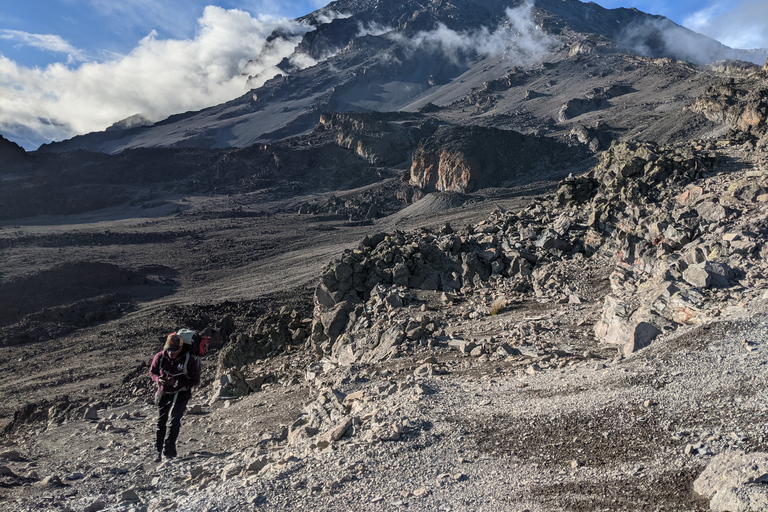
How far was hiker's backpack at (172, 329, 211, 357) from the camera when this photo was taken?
5.60m

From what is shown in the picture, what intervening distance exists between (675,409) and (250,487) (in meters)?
3.57

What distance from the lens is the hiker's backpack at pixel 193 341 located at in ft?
18.4

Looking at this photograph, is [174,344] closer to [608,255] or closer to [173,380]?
[173,380]

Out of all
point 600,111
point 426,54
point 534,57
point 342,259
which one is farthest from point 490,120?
point 342,259

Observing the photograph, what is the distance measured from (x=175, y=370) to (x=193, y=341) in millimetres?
377

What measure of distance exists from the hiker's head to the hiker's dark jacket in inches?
3.6

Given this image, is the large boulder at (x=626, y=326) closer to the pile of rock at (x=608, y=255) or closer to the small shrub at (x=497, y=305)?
the pile of rock at (x=608, y=255)

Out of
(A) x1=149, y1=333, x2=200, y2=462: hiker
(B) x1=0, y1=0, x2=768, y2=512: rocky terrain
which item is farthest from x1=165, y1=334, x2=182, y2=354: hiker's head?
(B) x1=0, y1=0, x2=768, y2=512: rocky terrain

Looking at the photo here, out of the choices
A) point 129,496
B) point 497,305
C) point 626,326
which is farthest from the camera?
point 497,305

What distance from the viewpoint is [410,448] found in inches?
171

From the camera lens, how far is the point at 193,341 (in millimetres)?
5695

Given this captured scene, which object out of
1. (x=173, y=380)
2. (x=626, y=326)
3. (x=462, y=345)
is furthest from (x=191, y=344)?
(x=626, y=326)

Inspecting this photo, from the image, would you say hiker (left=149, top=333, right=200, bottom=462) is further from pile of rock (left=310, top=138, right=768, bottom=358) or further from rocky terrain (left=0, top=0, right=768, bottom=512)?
pile of rock (left=310, top=138, right=768, bottom=358)

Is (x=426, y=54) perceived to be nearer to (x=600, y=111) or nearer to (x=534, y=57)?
(x=534, y=57)
